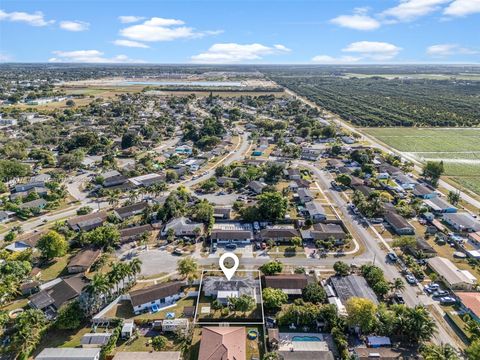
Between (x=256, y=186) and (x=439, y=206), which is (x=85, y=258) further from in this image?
(x=439, y=206)

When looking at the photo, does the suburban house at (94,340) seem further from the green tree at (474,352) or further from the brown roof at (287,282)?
the green tree at (474,352)

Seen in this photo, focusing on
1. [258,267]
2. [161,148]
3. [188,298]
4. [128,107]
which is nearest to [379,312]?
[258,267]

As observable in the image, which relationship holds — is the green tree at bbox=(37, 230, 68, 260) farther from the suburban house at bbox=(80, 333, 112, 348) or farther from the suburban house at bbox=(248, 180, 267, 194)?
the suburban house at bbox=(248, 180, 267, 194)

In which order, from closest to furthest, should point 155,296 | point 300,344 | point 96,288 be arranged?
1. point 300,344
2. point 96,288
3. point 155,296

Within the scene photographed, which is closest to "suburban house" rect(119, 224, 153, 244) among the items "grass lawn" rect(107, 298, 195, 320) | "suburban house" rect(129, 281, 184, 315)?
"suburban house" rect(129, 281, 184, 315)

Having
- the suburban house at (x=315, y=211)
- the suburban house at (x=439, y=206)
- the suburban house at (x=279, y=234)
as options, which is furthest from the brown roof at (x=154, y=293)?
the suburban house at (x=439, y=206)

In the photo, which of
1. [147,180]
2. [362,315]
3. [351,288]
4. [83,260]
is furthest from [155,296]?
[147,180]
